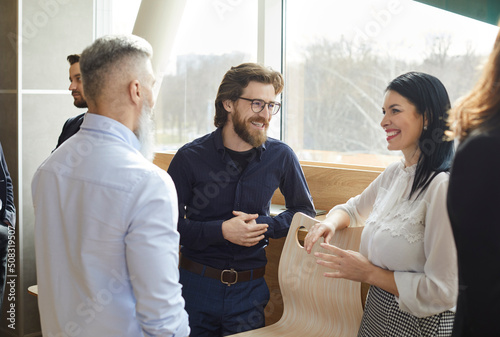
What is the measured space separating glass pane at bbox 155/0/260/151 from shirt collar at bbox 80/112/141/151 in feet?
8.26

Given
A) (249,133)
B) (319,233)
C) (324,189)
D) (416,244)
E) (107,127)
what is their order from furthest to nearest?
1. (324,189)
2. (249,133)
3. (319,233)
4. (416,244)
5. (107,127)

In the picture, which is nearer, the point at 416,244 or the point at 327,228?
the point at 416,244

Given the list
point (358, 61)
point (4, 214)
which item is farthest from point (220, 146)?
point (4, 214)

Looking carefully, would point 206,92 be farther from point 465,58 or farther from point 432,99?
point 432,99

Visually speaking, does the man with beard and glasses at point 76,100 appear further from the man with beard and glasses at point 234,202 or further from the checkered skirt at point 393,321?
the checkered skirt at point 393,321

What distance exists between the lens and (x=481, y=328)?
0.90 meters

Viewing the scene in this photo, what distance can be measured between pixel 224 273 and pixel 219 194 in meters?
0.34

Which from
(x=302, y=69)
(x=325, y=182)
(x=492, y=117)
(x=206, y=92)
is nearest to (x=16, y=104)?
(x=206, y=92)

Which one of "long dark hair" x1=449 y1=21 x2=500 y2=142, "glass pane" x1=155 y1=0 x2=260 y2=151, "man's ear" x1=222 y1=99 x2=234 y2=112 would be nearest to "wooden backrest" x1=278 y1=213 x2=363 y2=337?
"man's ear" x1=222 y1=99 x2=234 y2=112

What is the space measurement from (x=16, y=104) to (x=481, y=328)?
3.87 m

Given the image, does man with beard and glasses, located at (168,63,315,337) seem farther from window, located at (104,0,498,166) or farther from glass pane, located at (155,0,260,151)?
glass pane, located at (155,0,260,151)

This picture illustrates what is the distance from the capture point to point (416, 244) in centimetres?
180

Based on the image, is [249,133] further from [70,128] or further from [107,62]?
[70,128]

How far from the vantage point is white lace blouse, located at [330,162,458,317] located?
1688mm
